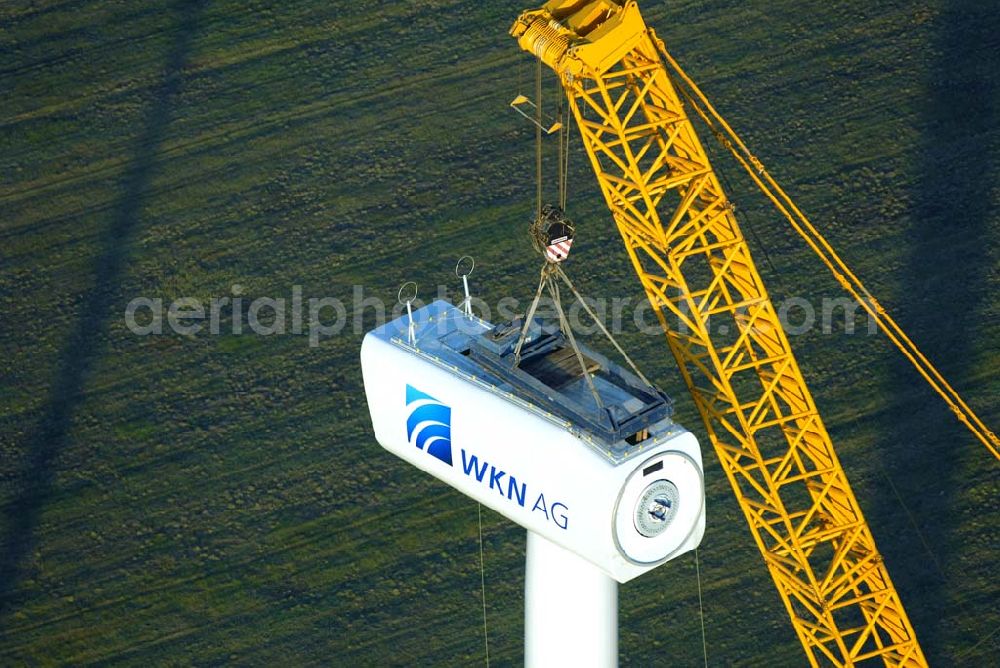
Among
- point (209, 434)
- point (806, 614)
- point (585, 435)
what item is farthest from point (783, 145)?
point (585, 435)

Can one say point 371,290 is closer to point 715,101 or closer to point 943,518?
point 715,101

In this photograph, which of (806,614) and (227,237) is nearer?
(806,614)

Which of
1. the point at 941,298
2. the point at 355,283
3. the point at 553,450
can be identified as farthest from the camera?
the point at 355,283

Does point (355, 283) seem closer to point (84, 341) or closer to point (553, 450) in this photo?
point (84, 341)

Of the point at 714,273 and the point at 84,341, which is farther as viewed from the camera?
the point at 84,341

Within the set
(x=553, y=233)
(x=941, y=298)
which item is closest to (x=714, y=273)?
(x=553, y=233)

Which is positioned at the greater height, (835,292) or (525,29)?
(525,29)
